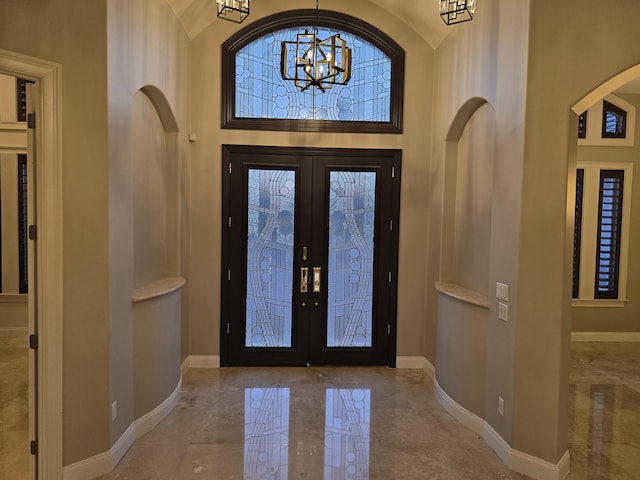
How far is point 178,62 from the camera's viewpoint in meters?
4.91

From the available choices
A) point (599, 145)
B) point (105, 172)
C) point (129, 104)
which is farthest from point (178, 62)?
point (599, 145)

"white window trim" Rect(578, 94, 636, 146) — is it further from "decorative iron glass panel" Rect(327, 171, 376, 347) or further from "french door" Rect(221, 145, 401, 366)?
"decorative iron glass panel" Rect(327, 171, 376, 347)

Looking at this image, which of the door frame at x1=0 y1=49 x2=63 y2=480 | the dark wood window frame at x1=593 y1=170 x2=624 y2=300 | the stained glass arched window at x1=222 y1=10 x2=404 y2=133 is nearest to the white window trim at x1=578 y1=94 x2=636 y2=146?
the dark wood window frame at x1=593 y1=170 x2=624 y2=300

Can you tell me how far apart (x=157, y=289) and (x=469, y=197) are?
3.06m

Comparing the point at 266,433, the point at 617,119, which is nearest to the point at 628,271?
the point at 617,119

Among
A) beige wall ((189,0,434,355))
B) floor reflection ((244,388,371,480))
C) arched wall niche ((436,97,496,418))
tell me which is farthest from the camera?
beige wall ((189,0,434,355))

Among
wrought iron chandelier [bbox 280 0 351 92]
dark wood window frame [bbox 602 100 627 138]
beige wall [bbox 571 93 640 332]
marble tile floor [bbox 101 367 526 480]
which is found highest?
dark wood window frame [bbox 602 100 627 138]

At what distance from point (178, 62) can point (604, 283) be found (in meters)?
6.42

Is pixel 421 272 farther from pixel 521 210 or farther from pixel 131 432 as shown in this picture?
pixel 131 432

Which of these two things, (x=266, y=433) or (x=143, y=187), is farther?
(x=143, y=187)

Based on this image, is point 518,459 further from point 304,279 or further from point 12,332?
point 12,332

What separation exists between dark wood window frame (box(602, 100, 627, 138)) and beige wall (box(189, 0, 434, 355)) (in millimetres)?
3106

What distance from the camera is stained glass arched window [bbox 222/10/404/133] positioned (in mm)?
5441

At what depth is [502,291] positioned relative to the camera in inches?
140
